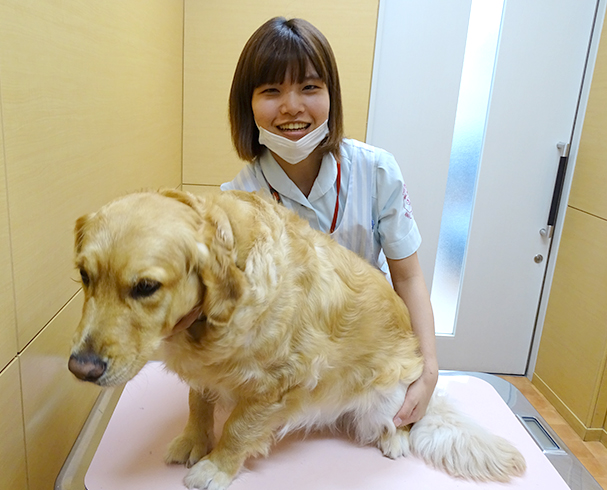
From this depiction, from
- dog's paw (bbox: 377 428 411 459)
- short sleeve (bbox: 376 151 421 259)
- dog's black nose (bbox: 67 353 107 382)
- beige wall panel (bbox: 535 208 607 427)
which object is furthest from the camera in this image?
beige wall panel (bbox: 535 208 607 427)

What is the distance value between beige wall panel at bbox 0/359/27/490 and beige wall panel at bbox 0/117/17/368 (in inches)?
1.4

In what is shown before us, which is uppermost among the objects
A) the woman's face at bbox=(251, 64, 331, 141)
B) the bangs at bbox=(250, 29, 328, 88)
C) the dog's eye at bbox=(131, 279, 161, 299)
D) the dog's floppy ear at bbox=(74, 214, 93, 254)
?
the bangs at bbox=(250, 29, 328, 88)

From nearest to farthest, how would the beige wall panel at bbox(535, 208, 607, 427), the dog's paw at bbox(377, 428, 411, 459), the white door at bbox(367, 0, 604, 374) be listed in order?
the dog's paw at bbox(377, 428, 411, 459)
the beige wall panel at bbox(535, 208, 607, 427)
the white door at bbox(367, 0, 604, 374)

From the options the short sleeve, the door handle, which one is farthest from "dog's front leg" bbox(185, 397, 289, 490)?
the door handle

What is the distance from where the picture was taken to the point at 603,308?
2.35 m

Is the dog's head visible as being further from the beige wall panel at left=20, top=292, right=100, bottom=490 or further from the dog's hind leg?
the dog's hind leg

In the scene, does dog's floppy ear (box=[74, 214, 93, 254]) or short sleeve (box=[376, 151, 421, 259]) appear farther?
short sleeve (box=[376, 151, 421, 259])

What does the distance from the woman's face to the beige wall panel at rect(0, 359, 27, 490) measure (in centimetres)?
85

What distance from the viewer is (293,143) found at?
1.34 m

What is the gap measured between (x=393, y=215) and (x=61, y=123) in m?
0.92

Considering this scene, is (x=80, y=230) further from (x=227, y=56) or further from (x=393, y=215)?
(x=227, y=56)

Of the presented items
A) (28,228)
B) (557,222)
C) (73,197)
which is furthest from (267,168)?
(557,222)

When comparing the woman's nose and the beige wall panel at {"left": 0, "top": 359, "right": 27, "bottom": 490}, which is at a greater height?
the woman's nose

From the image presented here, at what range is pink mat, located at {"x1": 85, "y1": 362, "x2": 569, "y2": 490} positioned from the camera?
3.27ft
